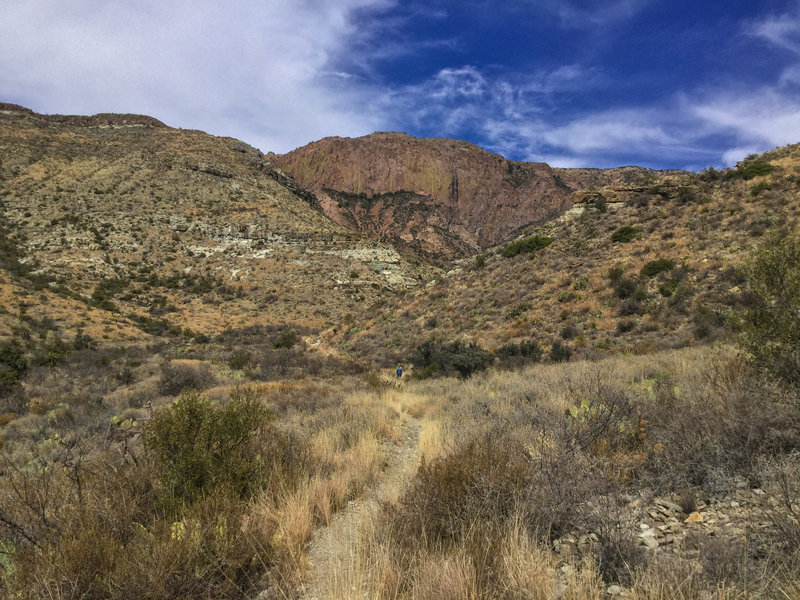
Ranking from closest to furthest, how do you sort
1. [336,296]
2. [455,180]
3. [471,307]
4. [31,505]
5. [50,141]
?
[31,505] < [471,307] < [336,296] < [50,141] < [455,180]

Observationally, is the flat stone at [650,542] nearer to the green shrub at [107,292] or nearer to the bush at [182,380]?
the bush at [182,380]

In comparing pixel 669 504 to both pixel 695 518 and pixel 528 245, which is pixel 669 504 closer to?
pixel 695 518

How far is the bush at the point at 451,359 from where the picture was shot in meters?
13.3

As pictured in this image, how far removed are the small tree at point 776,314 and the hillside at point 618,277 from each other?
7235 millimetres

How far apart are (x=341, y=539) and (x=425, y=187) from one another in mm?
127235

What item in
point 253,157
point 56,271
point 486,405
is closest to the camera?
point 486,405

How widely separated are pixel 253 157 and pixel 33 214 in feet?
101

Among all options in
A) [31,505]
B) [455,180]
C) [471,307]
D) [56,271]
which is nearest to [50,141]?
[56,271]

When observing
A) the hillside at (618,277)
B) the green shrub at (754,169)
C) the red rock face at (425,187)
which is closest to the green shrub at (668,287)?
the hillside at (618,277)

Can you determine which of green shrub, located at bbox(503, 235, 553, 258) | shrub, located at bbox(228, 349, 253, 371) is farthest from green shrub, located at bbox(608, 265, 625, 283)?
shrub, located at bbox(228, 349, 253, 371)

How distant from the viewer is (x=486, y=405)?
283 inches

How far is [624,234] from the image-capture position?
20.3 metres

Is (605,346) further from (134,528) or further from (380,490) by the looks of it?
(134,528)

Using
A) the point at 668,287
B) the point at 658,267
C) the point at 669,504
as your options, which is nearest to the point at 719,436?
the point at 669,504
